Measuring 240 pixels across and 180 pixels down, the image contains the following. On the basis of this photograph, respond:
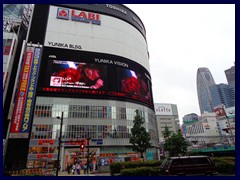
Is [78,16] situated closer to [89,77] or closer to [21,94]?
[89,77]

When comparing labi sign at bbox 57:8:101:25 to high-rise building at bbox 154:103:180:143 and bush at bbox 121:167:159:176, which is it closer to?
bush at bbox 121:167:159:176

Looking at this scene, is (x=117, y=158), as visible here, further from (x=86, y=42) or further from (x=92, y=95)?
(x=86, y=42)

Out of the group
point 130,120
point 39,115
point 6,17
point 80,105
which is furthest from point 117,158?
point 6,17

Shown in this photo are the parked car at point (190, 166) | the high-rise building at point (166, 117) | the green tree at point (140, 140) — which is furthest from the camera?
the high-rise building at point (166, 117)

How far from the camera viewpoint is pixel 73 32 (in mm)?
51406

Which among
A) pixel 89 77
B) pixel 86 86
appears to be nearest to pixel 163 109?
pixel 89 77

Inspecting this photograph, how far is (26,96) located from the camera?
3844cm

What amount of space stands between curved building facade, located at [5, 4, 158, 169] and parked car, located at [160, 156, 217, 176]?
28.8 meters

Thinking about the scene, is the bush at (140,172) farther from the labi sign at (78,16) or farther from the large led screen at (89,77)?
the labi sign at (78,16)

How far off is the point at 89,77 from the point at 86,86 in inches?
108

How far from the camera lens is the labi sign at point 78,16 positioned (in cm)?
5353

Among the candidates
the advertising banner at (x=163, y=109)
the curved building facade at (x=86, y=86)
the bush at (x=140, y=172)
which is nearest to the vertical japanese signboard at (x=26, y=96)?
the curved building facade at (x=86, y=86)

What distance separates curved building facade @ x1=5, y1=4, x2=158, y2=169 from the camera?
→ 39469mm

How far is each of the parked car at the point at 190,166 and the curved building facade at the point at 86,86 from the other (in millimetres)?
28815
